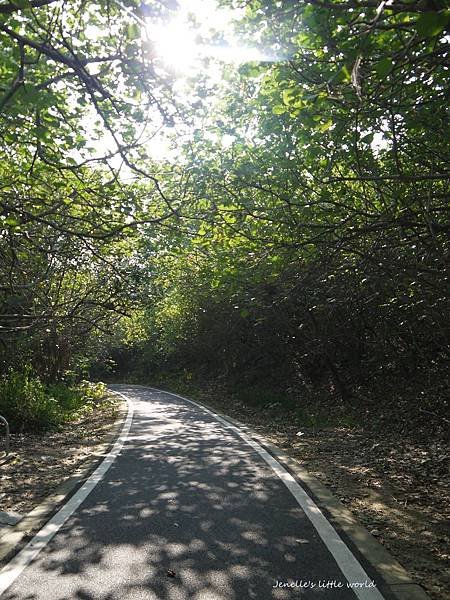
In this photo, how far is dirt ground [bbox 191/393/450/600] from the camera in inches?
175

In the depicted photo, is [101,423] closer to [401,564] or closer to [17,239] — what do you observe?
[17,239]

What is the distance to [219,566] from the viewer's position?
4.04m

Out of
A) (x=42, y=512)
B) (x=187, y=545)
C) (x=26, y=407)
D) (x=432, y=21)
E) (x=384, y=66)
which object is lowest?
(x=42, y=512)

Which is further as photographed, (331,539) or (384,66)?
(331,539)

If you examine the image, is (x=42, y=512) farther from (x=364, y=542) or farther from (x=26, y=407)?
(x=26, y=407)

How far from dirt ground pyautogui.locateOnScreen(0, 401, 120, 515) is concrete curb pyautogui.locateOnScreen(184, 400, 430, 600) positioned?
3.57 meters

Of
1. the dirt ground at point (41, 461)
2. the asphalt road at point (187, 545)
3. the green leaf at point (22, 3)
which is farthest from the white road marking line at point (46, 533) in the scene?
the green leaf at point (22, 3)

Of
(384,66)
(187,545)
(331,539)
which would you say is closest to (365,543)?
(331,539)

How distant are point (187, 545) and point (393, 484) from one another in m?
3.67

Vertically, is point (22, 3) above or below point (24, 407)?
above

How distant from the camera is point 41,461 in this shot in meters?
8.55

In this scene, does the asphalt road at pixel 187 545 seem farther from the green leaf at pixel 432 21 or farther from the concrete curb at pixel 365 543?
the green leaf at pixel 432 21

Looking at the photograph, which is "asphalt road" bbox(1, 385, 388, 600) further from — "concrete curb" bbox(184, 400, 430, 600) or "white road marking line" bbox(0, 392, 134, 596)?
"concrete curb" bbox(184, 400, 430, 600)

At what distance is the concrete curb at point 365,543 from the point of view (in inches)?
147
